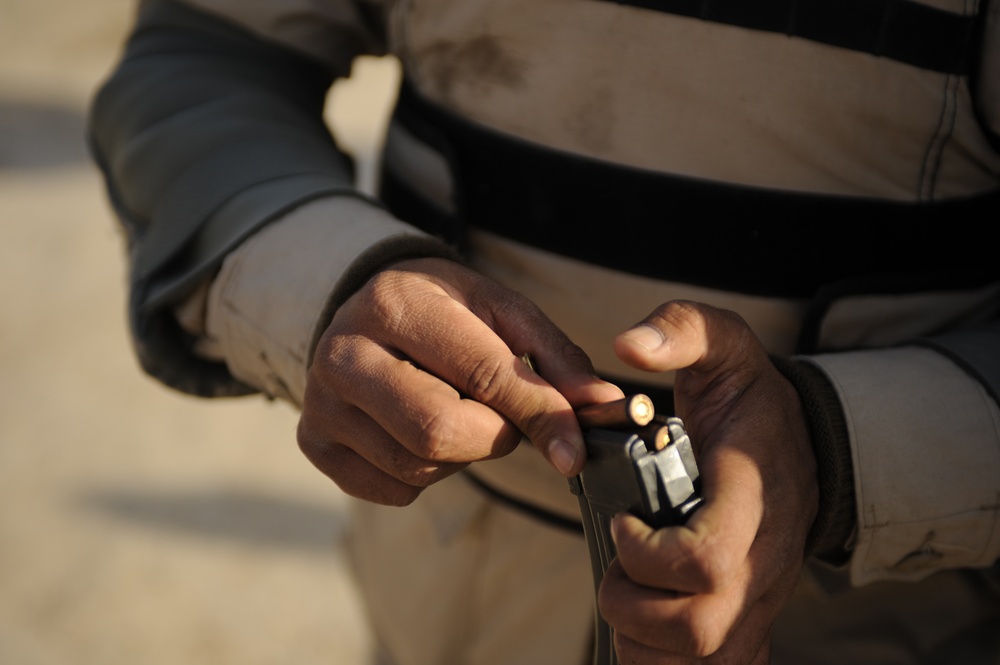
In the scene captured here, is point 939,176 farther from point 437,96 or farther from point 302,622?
point 302,622

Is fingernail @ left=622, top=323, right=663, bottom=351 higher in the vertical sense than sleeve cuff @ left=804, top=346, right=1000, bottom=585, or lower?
higher

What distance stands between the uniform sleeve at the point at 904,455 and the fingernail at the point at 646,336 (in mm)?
214

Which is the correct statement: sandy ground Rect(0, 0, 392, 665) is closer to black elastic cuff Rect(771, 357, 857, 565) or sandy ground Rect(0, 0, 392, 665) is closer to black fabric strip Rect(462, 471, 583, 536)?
black fabric strip Rect(462, 471, 583, 536)

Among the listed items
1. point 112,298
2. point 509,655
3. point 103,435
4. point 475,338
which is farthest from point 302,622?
point 475,338

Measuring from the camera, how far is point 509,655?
1.17m

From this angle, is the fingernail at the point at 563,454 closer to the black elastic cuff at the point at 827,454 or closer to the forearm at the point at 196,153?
the black elastic cuff at the point at 827,454

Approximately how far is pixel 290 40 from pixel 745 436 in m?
0.81

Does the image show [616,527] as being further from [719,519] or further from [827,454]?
[827,454]

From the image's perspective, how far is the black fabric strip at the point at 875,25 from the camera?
85 cm

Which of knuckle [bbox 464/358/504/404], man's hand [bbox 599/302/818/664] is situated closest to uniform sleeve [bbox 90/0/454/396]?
knuckle [bbox 464/358/504/404]

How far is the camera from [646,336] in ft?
2.23

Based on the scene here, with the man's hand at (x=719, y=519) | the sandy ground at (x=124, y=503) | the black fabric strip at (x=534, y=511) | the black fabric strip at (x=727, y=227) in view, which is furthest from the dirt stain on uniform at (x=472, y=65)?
the sandy ground at (x=124, y=503)

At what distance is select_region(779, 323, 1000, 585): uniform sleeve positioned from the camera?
816 mm

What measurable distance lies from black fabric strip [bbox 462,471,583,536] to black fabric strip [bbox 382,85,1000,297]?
13.4 inches
